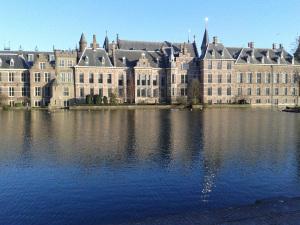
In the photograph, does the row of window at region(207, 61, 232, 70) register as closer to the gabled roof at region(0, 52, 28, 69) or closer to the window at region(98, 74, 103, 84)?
the window at region(98, 74, 103, 84)

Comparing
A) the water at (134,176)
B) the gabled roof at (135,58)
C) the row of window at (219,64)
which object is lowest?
the water at (134,176)

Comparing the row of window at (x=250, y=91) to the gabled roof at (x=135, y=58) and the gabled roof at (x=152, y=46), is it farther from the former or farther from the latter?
the gabled roof at (x=135, y=58)

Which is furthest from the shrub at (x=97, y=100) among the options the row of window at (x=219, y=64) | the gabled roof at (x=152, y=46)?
the row of window at (x=219, y=64)

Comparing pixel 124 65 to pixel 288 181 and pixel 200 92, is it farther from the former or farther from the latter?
pixel 288 181

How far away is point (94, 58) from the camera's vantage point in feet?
244

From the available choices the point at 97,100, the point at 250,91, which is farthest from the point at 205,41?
the point at 97,100

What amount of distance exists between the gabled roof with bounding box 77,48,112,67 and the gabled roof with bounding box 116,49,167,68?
2652 mm

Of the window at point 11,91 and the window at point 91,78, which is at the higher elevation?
the window at point 91,78

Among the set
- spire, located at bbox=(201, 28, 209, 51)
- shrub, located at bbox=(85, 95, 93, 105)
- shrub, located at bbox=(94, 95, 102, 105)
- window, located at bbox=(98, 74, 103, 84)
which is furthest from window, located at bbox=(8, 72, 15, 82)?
spire, located at bbox=(201, 28, 209, 51)

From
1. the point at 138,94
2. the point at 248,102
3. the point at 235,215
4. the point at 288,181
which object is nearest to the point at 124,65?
the point at 138,94

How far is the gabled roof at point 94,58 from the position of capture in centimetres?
7362

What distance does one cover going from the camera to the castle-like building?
7225cm

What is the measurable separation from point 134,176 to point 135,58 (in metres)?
64.3

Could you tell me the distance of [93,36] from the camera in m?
76.2
